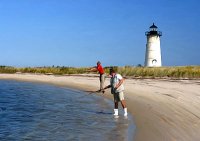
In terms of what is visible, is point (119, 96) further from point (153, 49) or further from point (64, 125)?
point (153, 49)

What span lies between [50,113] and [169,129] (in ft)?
21.0

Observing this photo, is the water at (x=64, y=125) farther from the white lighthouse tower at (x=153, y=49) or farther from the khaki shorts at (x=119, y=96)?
the white lighthouse tower at (x=153, y=49)

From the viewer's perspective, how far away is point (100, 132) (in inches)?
438

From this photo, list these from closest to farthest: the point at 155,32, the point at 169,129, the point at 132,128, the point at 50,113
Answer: the point at 169,129
the point at 132,128
the point at 50,113
the point at 155,32

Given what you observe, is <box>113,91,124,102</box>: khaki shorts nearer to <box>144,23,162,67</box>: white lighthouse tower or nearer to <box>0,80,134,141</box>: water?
<box>0,80,134,141</box>: water

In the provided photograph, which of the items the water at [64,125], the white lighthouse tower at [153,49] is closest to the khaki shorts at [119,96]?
the water at [64,125]

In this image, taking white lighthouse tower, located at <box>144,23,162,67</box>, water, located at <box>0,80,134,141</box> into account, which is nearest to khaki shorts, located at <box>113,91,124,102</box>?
water, located at <box>0,80,134,141</box>

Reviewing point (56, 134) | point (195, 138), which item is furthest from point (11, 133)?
point (195, 138)

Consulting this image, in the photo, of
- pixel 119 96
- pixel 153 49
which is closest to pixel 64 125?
pixel 119 96

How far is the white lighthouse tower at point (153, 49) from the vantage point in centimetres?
5569

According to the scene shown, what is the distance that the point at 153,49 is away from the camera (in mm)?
56438

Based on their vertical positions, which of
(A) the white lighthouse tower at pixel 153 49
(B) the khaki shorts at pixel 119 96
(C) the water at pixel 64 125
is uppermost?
(A) the white lighthouse tower at pixel 153 49

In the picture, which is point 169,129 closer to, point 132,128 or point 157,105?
point 132,128

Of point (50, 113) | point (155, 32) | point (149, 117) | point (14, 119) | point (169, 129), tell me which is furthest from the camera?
point (155, 32)
